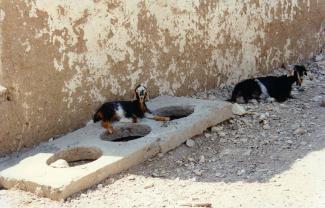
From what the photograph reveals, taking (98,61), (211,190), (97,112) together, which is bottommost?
(211,190)

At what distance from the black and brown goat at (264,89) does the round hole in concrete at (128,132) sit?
5.30ft

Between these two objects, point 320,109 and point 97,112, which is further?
point 320,109

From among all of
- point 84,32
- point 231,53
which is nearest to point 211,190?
Result: point 84,32

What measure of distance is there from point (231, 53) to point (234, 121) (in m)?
1.65

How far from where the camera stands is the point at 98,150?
5.20 m

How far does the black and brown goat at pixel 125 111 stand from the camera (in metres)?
5.82

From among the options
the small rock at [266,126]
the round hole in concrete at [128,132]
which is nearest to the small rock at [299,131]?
the small rock at [266,126]

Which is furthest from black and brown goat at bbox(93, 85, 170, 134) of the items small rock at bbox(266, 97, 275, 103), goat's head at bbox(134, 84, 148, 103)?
small rock at bbox(266, 97, 275, 103)

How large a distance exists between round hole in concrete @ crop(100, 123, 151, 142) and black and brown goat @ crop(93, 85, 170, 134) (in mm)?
73

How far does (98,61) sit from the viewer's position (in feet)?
19.5

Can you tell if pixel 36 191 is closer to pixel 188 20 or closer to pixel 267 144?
pixel 267 144

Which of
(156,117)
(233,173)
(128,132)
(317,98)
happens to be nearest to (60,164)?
(128,132)

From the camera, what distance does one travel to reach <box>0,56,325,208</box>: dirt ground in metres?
4.50

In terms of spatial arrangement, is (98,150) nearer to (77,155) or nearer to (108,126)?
(77,155)
